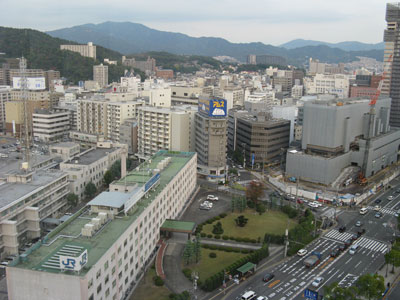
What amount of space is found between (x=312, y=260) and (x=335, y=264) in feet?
7.13

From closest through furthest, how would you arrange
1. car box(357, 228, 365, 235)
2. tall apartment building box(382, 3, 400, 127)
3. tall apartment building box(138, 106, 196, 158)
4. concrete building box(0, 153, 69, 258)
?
concrete building box(0, 153, 69, 258)
car box(357, 228, 365, 235)
tall apartment building box(138, 106, 196, 158)
tall apartment building box(382, 3, 400, 127)

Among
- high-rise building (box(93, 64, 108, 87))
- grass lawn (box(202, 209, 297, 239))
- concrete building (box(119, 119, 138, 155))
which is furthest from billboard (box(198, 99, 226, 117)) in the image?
high-rise building (box(93, 64, 108, 87))

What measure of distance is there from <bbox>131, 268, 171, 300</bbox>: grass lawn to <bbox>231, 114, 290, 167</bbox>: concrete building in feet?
120

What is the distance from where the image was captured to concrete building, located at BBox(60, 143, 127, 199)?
4644 cm

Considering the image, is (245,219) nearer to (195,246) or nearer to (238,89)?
(195,246)

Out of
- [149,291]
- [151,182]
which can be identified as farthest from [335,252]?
[151,182]

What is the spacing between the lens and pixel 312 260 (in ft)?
109

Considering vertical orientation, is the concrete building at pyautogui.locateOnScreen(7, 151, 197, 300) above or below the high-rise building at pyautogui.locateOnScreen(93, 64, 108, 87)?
below

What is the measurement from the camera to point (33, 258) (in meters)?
24.2

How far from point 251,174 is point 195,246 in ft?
99.1

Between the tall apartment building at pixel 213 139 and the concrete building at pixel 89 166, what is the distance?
12226 millimetres

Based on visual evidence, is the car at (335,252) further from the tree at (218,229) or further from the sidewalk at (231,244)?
the tree at (218,229)

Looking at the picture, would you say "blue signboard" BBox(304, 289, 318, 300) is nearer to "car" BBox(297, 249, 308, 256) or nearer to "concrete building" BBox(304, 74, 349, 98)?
"car" BBox(297, 249, 308, 256)

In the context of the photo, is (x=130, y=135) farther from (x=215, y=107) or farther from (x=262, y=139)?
(x=262, y=139)
